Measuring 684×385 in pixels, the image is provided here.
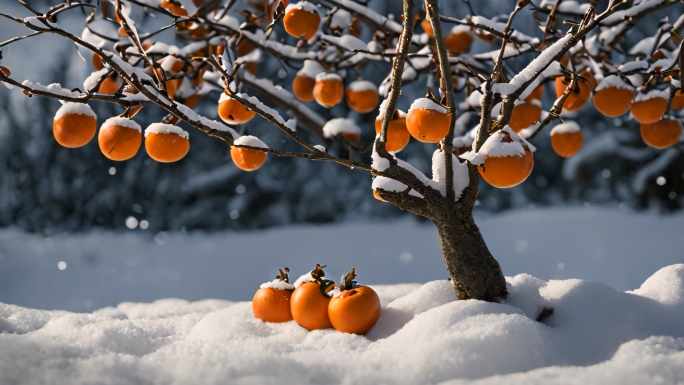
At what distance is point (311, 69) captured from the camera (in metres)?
1.31

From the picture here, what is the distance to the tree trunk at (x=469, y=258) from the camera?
0.80 meters

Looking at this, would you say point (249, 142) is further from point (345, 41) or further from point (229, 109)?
point (345, 41)

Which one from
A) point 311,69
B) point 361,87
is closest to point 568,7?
point 361,87

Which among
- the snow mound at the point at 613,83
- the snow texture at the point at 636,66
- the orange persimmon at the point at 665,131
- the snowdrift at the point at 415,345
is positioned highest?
the snow texture at the point at 636,66

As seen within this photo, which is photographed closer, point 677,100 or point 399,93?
point 399,93

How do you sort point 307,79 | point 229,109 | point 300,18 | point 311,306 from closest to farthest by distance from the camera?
point 311,306
point 229,109
point 300,18
point 307,79

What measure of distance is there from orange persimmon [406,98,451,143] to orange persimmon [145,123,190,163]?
1.25 feet

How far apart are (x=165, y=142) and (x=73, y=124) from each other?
15 centimetres

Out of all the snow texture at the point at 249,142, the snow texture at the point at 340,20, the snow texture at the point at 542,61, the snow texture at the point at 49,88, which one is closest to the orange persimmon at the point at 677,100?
the snow texture at the point at 542,61

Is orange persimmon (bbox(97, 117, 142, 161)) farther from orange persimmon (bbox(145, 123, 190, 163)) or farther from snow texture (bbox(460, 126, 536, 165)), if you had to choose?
snow texture (bbox(460, 126, 536, 165))

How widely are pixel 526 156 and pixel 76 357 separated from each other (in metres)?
0.69

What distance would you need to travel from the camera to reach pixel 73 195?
2309 mm

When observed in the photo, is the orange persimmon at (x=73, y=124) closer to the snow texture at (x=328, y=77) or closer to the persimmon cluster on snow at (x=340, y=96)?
the persimmon cluster on snow at (x=340, y=96)

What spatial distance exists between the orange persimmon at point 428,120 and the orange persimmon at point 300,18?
49 centimetres
